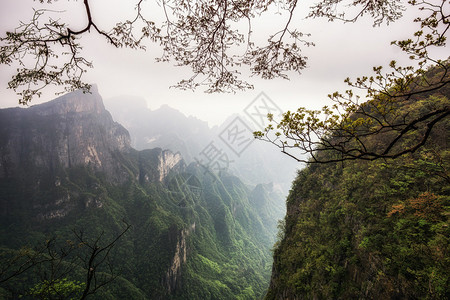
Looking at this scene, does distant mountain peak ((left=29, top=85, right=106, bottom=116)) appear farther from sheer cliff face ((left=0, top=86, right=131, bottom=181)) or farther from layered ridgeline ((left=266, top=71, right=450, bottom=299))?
layered ridgeline ((left=266, top=71, right=450, bottom=299))

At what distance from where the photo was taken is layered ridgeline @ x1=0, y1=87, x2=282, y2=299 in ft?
181

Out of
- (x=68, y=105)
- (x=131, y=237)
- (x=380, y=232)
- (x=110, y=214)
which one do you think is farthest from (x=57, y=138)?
(x=380, y=232)

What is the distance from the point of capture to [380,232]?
760 centimetres

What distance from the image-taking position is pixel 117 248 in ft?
199

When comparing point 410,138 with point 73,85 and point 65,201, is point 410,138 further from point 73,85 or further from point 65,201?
point 65,201

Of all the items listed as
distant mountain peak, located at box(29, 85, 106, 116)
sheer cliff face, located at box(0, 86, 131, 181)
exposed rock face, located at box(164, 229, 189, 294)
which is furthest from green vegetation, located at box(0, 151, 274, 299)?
distant mountain peak, located at box(29, 85, 106, 116)

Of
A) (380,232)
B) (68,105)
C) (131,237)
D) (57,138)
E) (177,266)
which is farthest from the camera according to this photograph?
(68,105)

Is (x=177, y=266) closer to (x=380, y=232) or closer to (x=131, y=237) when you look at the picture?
(x=131, y=237)

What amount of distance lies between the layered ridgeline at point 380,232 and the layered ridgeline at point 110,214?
47.3 m

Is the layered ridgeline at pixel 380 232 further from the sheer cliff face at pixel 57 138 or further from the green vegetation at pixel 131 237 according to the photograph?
the sheer cliff face at pixel 57 138

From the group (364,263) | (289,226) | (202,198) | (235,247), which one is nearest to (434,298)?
(364,263)

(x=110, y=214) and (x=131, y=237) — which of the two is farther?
(x=110, y=214)

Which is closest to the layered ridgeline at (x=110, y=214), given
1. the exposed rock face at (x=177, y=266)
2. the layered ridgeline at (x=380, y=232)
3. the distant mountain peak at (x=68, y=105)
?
the exposed rock face at (x=177, y=266)

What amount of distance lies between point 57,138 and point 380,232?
10951 cm
